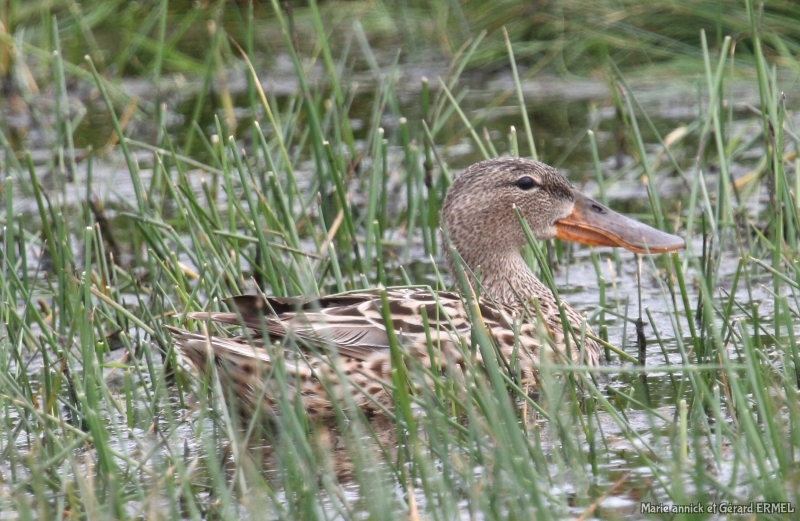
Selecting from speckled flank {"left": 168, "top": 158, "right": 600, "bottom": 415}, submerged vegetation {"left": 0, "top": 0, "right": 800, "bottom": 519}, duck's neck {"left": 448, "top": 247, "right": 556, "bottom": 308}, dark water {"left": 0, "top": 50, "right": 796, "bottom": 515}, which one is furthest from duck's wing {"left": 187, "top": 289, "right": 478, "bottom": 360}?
dark water {"left": 0, "top": 50, "right": 796, "bottom": 515}

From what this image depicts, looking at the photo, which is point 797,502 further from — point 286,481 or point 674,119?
point 674,119

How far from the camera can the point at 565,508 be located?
329 cm

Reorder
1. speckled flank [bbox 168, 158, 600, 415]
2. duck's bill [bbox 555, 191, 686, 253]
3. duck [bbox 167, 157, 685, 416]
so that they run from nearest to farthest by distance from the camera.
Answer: duck [bbox 167, 157, 685, 416], speckled flank [bbox 168, 158, 600, 415], duck's bill [bbox 555, 191, 686, 253]

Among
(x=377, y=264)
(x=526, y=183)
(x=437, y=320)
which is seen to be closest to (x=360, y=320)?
(x=437, y=320)

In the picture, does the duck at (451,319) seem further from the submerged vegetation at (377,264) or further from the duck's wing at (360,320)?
the submerged vegetation at (377,264)

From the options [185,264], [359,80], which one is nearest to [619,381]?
[185,264]

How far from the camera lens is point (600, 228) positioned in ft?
19.6

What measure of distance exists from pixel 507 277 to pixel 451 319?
1055 mm

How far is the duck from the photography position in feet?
13.3

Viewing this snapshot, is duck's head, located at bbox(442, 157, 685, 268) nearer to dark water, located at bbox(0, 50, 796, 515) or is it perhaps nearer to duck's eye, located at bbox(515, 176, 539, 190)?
duck's eye, located at bbox(515, 176, 539, 190)

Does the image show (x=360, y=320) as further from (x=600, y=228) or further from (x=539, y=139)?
(x=539, y=139)

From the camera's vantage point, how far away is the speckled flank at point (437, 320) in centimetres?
449

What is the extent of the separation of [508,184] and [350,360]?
1387 mm

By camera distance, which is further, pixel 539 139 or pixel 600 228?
pixel 539 139
